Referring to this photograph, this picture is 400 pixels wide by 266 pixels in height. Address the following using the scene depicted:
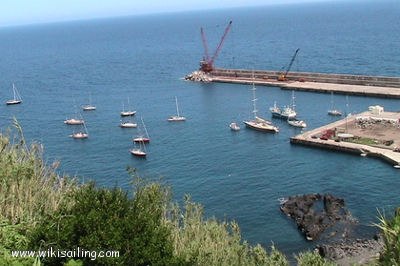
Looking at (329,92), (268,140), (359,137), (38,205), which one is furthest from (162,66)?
(38,205)

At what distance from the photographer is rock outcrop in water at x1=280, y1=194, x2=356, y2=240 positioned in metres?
43.2

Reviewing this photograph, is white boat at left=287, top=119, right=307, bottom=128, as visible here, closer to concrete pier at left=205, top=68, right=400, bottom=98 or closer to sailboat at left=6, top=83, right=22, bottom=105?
concrete pier at left=205, top=68, right=400, bottom=98

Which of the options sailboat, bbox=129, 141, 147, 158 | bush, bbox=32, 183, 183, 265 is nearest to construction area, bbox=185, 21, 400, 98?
sailboat, bbox=129, 141, 147, 158

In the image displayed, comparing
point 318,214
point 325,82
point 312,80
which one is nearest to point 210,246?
point 318,214

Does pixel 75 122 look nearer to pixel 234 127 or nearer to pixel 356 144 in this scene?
pixel 234 127

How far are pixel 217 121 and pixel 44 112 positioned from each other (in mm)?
34453

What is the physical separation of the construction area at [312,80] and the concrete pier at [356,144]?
59.6 feet

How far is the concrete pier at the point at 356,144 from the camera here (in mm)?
58094

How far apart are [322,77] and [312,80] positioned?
2.13 m

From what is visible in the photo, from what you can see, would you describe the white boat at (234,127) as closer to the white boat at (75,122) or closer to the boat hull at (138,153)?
the boat hull at (138,153)

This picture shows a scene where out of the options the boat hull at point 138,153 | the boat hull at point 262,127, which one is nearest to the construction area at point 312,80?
the boat hull at point 262,127

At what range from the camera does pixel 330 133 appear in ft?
219

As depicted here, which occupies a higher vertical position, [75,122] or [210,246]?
[210,246]

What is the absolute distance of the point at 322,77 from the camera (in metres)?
105
